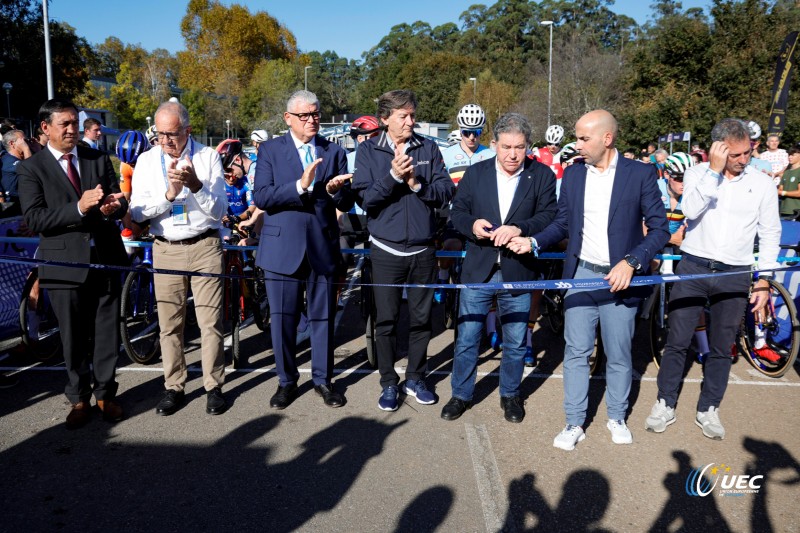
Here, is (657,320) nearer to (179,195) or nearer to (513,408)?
(513,408)

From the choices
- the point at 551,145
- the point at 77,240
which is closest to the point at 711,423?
the point at 77,240

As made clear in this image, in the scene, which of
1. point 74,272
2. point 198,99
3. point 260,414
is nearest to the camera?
point 74,272

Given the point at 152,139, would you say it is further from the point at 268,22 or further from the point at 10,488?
the point at 268,22

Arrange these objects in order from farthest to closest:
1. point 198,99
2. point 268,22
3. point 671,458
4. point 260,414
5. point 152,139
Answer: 1. point 268,22
2. point 198,99
3. point 152,139
4. point 260,414
5. point 671,458

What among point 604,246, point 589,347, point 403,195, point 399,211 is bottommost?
point 589,347

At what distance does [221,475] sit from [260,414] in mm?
920

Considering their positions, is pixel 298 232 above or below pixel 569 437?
above

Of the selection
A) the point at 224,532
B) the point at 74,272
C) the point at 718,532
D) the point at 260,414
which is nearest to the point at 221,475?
the point at 224,532

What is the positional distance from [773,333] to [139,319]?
5.94m

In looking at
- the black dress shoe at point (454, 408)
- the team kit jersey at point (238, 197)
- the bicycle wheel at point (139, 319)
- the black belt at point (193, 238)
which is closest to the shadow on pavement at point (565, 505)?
the black dress shoe at point (454, 408)

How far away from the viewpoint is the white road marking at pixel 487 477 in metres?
3.32

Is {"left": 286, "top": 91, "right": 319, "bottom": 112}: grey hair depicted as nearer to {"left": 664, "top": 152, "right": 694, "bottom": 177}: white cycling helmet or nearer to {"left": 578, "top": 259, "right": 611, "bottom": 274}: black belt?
{"left": 578, "top": 259, "right": 611, "bottom": 274}: black belt

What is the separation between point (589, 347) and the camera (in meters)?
4.22

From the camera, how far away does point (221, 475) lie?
12.3 feet
